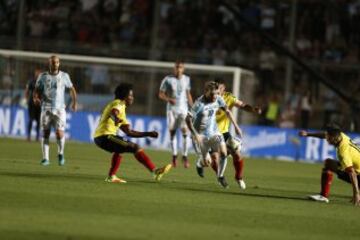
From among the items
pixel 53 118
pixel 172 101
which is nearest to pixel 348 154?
pixel 53 118

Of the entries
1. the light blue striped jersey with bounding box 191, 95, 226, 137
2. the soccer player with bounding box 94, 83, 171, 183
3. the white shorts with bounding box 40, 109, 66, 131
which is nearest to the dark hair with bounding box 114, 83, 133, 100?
the soccer player with bounding box 94, 83, 171, 183

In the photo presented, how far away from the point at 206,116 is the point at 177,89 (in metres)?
6.73

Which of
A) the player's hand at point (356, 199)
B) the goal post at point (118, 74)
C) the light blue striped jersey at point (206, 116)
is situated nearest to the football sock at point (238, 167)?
the light blue striped jersey at point (206, 116)

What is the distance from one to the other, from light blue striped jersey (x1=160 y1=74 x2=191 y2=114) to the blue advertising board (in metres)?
6.08

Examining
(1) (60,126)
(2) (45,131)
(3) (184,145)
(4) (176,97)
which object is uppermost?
(4) (176,97)

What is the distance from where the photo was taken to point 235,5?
3341 cm

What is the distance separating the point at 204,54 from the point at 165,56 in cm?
132

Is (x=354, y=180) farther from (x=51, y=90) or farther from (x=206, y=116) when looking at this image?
(x=51, y=90)

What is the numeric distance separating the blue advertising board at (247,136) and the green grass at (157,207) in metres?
9.29

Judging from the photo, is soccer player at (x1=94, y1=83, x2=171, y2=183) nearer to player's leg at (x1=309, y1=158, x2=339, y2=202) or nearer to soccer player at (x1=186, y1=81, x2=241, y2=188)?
soccer player at (x1=186, y1=81, x2=241, y2=188)

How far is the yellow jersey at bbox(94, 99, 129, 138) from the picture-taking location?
51.8 feet

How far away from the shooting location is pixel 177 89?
23062mm

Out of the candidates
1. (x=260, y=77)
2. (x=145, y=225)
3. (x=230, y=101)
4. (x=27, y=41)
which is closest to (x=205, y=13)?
(x=260, y=77)

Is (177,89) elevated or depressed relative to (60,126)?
elevated
